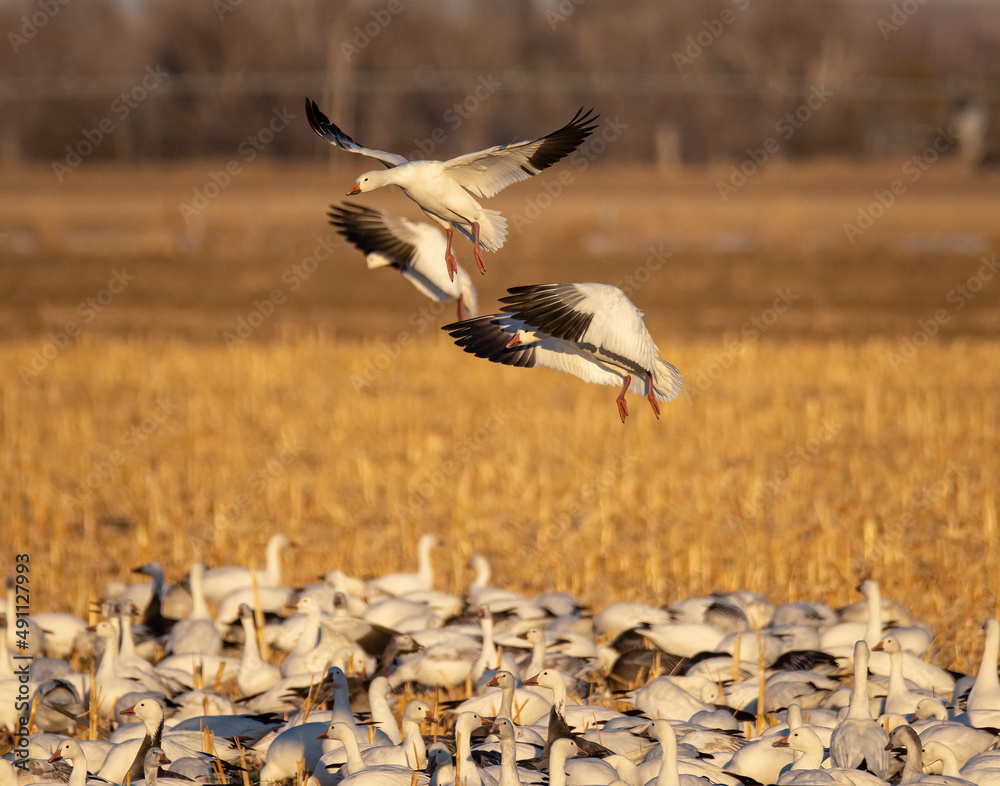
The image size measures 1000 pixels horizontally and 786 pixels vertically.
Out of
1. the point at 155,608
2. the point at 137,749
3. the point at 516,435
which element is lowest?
the point at 137,749

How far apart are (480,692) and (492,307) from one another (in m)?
18.4

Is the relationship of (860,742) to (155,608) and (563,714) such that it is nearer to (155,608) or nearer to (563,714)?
(563,714)

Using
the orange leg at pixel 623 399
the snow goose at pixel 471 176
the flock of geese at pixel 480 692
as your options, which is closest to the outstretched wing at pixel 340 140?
the snow goose at pixel 471 176

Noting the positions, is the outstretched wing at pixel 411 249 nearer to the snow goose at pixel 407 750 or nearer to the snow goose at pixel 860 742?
the snow goose at pixel 407 750

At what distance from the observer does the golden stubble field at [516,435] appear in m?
9.30

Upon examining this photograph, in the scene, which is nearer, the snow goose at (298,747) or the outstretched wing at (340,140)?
the outstretched wing at (340,140)

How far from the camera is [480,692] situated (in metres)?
6.22

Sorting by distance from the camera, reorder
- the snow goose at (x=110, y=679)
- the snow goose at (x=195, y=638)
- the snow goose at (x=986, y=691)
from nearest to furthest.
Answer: the snow goose at (x=986, y=691) < the snow goose at (x=110, y=679) < the snow goose at (x=195, y=638)

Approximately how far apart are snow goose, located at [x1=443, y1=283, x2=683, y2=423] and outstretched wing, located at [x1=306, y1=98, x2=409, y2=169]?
0.61m

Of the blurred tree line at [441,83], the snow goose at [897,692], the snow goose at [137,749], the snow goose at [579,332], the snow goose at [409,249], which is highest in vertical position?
the blurred tree line at [441,83]

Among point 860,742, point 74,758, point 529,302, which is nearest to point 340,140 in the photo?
point 529,302

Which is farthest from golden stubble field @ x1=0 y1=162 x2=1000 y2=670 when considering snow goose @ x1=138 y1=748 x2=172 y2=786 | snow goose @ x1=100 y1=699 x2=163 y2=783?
snow goose @ x1=138 y1=748 x2=172 y2=786

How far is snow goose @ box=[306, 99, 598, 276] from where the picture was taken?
13.6ft

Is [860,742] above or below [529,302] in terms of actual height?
below
